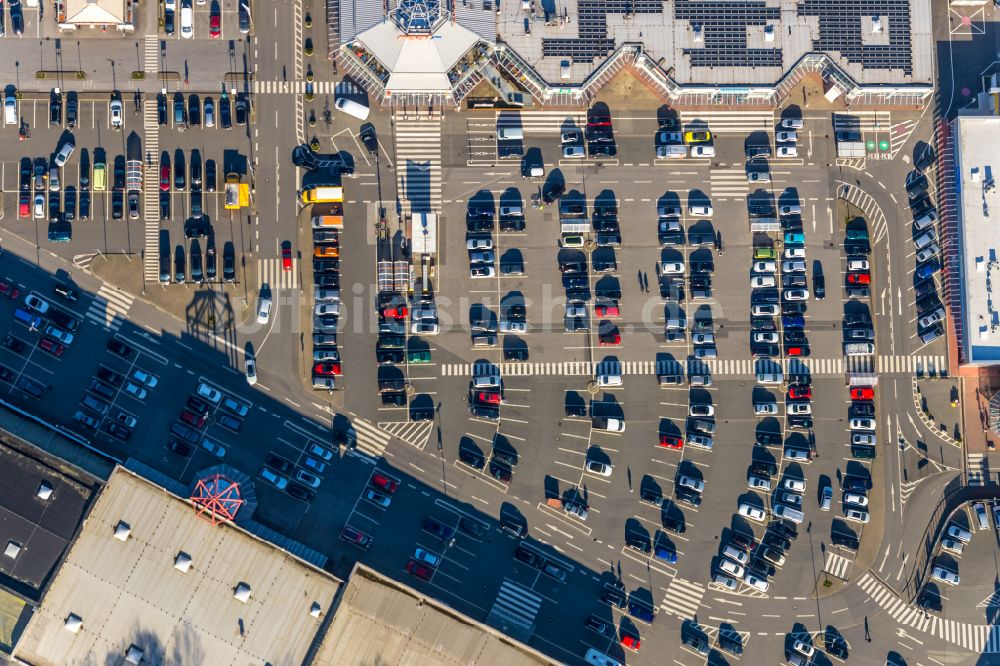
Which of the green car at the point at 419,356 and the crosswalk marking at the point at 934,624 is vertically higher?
the green car at the point at 419,356

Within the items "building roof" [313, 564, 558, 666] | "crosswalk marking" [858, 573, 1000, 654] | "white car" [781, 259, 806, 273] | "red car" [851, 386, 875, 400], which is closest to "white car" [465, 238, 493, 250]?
"white car" [781, 259, 806, 273]

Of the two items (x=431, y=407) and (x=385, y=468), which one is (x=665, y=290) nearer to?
(x=431, y=407)

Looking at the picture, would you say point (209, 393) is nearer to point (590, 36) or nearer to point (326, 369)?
point (326, 369)

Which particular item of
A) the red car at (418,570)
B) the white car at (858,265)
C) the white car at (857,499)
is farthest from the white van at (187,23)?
the white car at (857,499)

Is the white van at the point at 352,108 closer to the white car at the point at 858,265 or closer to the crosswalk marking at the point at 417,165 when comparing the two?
the crosswalk marking at the point at 417,165

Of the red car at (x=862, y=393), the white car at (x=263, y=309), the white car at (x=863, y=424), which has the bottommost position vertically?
the white car at (x=263, y=309)

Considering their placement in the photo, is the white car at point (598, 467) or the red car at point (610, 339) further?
the red car at point (610, 339)
